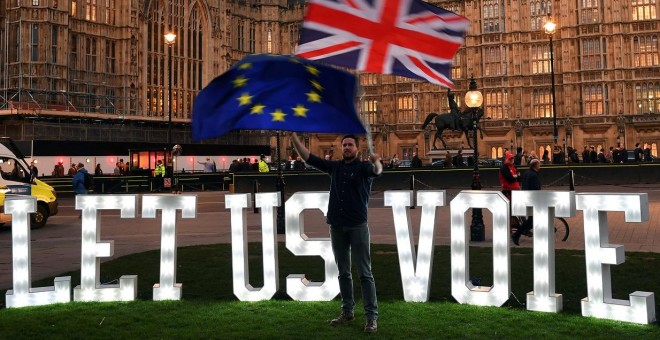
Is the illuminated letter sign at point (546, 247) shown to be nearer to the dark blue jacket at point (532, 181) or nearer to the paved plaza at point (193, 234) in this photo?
the paved plaza at point (193, 234)

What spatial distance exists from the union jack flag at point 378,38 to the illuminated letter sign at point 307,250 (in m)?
1.91

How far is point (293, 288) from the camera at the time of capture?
7.88 metres

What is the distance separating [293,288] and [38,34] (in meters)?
42.6

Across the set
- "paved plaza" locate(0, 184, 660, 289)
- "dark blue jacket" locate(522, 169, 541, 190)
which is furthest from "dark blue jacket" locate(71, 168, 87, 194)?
"dark blue jacket" locate(522, 169, 541, 190)

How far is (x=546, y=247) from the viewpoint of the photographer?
23.1 feet

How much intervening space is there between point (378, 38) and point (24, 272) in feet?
17.6

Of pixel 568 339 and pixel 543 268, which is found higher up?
pixel 543 268

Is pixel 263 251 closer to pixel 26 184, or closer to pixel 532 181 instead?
pixel 532 181

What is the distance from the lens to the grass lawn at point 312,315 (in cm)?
634

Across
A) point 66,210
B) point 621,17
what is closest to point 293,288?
point 66,210

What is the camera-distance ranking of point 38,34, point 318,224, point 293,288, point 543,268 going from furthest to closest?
point 38,34
point 318,224
point 293,288
point 543,268

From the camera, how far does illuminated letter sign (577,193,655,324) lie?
6516 millimetres

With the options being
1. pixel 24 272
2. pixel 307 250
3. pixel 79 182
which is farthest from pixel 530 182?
pixel 79 182

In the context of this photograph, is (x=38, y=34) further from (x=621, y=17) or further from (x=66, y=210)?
(x=621, y=17)
